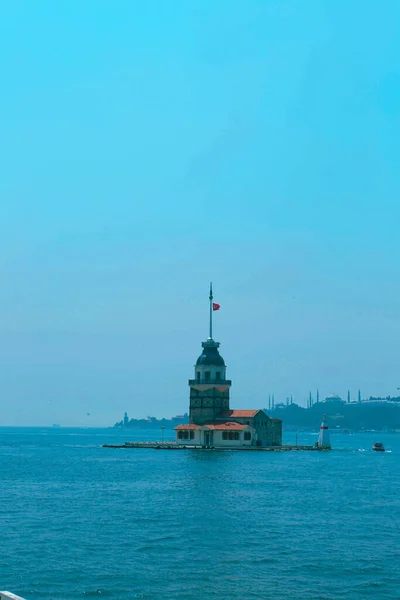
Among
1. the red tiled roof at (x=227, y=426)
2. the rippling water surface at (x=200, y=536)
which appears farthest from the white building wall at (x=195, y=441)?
the rippling water surface at (x=200, y=536)

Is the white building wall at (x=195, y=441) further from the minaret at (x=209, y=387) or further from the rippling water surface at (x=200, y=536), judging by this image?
the rippling water surface at (x=200, y=536)

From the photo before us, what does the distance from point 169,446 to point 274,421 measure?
59.4 feet

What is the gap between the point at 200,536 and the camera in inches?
2014

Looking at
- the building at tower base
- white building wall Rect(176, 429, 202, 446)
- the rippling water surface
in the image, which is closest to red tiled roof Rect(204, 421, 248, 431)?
the building at tower base

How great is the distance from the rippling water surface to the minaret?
45975mm

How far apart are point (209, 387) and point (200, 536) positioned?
89.2 meters

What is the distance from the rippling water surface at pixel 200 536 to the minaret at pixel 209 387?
1810 inches

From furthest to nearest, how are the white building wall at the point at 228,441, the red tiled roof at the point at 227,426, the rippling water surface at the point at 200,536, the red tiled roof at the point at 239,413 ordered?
1. the red tiled roof at the point at 239,413
2. the white building wall at the point at 228,441
3. the red tiled roof at the point at 227,426
4. the rippling water surface at the point at 200,536

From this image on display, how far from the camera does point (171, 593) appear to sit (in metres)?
37.5

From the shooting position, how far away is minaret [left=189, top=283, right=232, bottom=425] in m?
140

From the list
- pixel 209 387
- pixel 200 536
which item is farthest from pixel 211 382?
pixel 200 536

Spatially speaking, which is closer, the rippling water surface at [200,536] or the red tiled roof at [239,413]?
the rippling water surface at [200,536]

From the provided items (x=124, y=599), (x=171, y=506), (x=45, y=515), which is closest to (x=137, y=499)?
(x=171, y=506)

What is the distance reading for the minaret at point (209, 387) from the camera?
459ft
